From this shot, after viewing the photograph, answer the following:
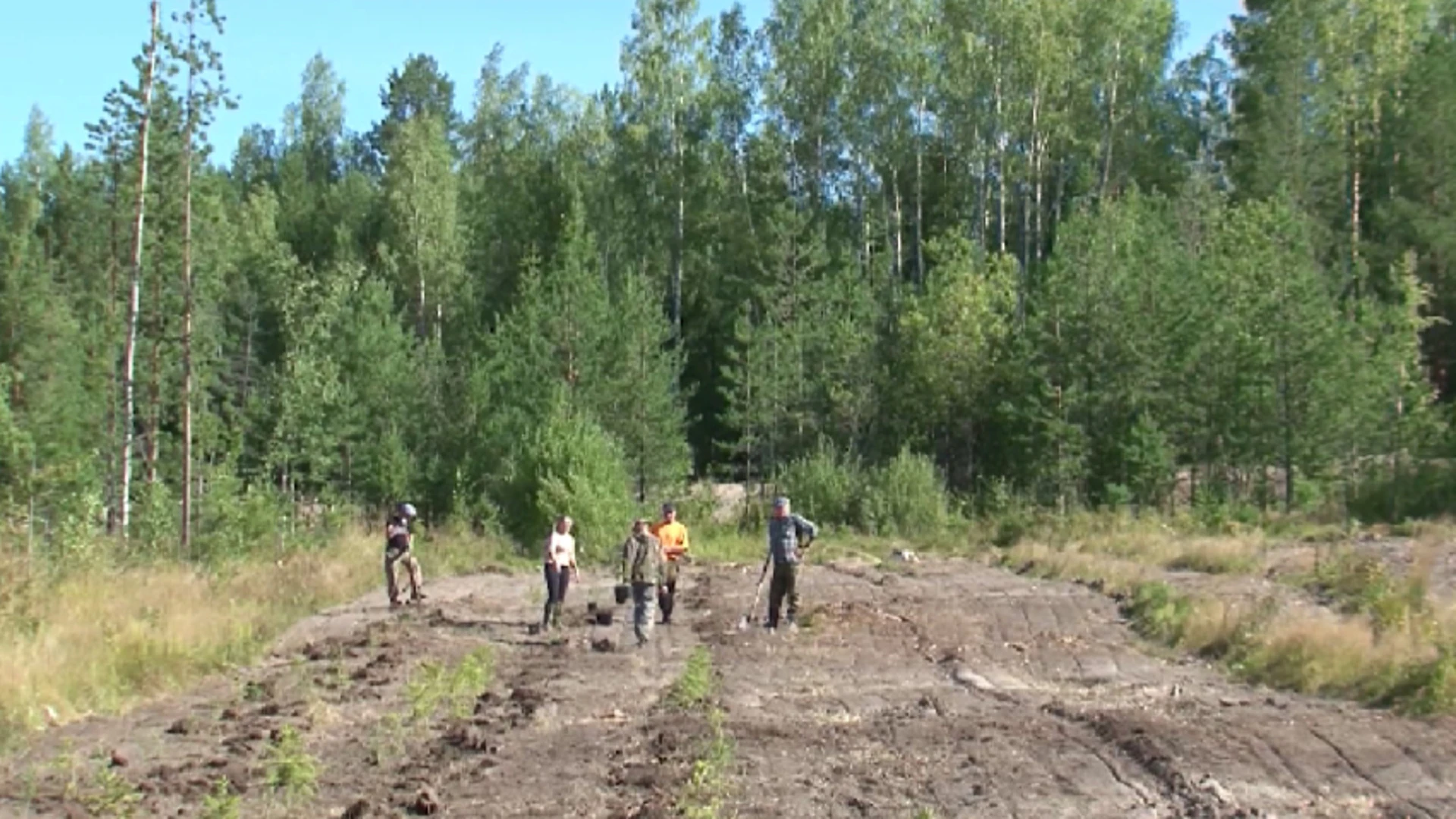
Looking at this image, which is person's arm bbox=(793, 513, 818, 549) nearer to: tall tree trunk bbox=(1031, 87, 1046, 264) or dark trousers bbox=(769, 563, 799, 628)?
dark trousers bbox=(769, 563, 799, 628)

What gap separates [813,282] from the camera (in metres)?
50.3

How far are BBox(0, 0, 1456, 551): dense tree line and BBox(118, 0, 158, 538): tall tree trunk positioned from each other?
0.13m

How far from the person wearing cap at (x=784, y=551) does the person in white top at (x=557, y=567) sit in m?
2.86

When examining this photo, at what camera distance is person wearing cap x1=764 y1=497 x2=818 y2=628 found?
2198 cm

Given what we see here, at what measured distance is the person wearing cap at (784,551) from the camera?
22.0 m

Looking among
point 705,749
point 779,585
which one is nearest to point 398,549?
point 779,585

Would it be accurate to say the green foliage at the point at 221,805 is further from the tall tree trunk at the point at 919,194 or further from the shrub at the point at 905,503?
the tall tree trunk at the point at 919,194

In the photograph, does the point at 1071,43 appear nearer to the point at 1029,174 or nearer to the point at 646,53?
the point at 1029,174

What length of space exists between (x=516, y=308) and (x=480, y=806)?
39.0 meters

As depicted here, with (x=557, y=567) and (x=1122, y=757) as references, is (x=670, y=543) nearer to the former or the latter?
(x=557, y=567)

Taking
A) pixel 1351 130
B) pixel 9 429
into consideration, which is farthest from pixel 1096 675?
pixel 1351 130

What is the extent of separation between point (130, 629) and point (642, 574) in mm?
6312

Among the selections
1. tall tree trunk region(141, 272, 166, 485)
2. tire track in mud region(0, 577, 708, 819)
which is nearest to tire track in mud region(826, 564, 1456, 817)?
tire track in mud region(0, 577, 708, 819)

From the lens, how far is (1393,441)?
43.6 m
